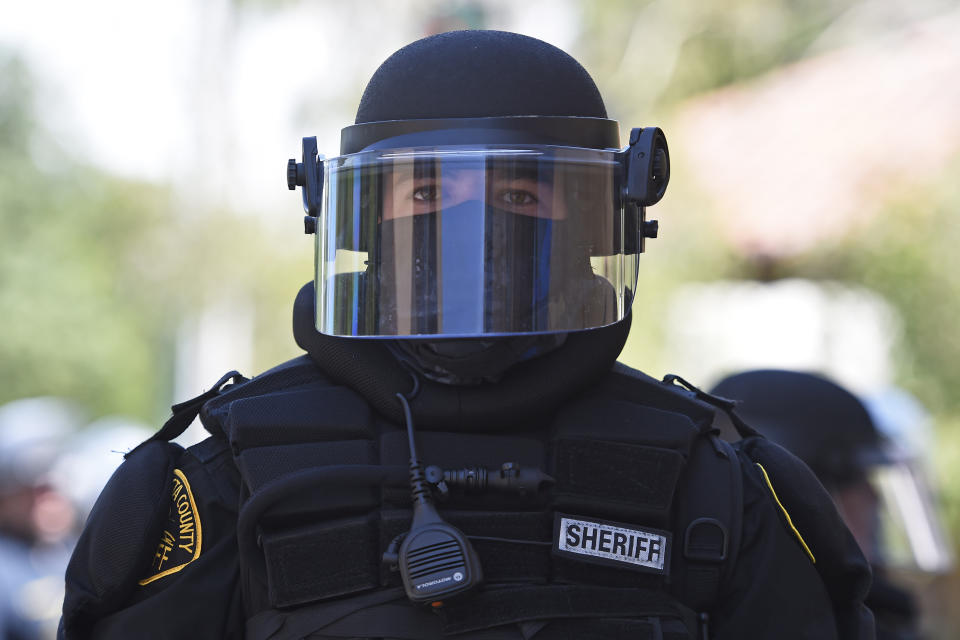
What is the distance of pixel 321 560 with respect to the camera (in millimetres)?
1771

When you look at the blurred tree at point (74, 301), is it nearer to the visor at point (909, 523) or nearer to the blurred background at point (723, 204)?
the blurred background at point (723, 204)

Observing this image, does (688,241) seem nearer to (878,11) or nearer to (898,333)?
(898,333)

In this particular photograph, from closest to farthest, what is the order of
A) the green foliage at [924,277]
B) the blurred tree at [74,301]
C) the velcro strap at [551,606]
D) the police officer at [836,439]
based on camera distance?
the velcro strap at [551,606]
the police officer at [836,439]
the green foliage at [924,277]
the blurred tree at [74,301]

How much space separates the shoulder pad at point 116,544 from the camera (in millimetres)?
1746

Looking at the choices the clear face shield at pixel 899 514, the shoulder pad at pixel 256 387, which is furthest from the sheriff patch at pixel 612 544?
the clear face shield at pixel 899 514

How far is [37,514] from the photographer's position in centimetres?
551

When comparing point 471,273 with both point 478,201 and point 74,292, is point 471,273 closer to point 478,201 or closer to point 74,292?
point 478,201

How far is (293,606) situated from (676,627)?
594 millimetres

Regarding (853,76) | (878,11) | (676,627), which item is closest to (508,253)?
(676,627)

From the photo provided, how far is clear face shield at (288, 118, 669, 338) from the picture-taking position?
1.88 metres

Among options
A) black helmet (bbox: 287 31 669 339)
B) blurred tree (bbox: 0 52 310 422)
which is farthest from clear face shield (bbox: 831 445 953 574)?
blurred tree (bbox: 0 52 310 422)

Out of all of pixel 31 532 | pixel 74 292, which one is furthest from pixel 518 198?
pixel 74 292

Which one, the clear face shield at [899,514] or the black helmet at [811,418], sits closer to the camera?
the black helmet at [811,418]

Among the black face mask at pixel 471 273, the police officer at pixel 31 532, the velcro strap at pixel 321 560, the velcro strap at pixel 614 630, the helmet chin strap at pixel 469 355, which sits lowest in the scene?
the police officer at pixel 31 532
